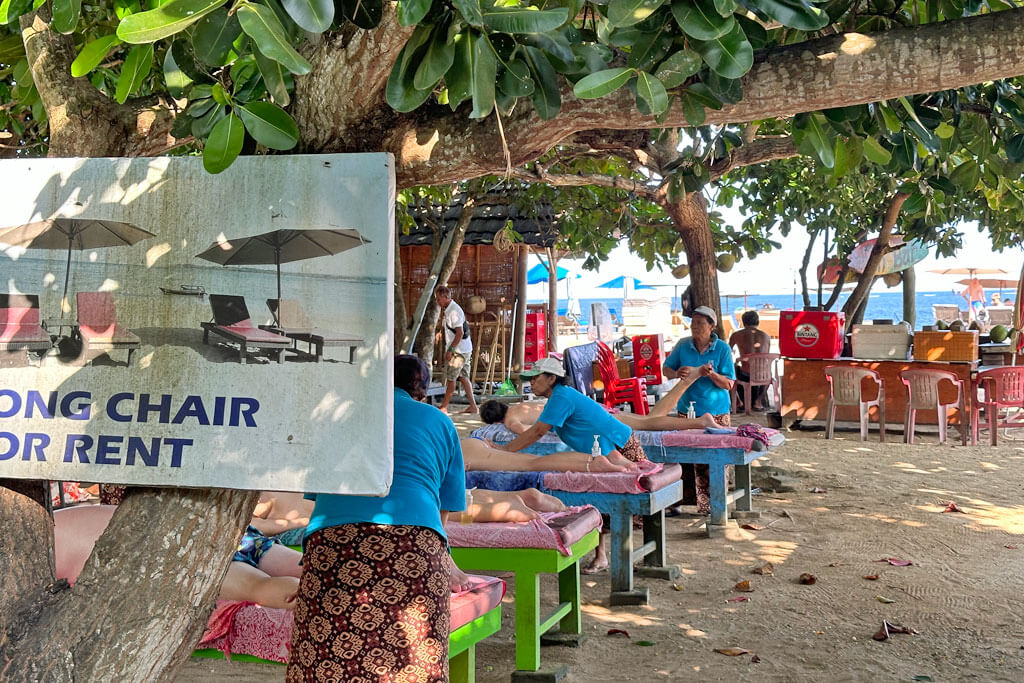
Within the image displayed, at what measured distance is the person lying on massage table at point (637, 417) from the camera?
22.7 feet

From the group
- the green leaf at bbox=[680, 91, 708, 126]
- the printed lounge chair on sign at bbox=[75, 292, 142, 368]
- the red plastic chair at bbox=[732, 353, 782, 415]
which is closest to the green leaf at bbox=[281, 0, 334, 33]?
the printed lounge chair on sign at bbox=[75, 292, 142, 368]

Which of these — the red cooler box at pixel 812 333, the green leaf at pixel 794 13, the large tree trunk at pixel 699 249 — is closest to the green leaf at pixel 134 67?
the green leaf at pixel 794 13

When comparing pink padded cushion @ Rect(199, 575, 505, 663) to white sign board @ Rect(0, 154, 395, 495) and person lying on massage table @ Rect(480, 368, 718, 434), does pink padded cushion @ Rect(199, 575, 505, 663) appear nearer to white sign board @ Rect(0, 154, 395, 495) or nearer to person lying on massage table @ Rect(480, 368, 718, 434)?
white sign board @ Rect(0, 154, 395, 495)

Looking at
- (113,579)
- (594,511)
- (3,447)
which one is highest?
(3,447)

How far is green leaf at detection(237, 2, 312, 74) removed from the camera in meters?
1.61

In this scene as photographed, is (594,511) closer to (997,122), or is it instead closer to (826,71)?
(997,122)

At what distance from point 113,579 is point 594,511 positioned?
10.0 feet

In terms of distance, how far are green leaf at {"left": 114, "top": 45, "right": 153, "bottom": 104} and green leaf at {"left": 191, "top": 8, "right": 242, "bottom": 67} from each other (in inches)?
14.2

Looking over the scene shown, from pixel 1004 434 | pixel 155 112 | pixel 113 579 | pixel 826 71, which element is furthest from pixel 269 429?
pixel 1004 434

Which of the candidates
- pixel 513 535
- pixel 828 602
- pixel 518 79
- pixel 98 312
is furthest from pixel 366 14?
pixel 828 602

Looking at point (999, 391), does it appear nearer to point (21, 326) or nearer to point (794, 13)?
point (794, 13)

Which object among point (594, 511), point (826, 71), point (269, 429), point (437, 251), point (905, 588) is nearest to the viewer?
point (269, 429)

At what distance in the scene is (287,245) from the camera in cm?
219

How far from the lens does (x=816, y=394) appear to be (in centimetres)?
1205
